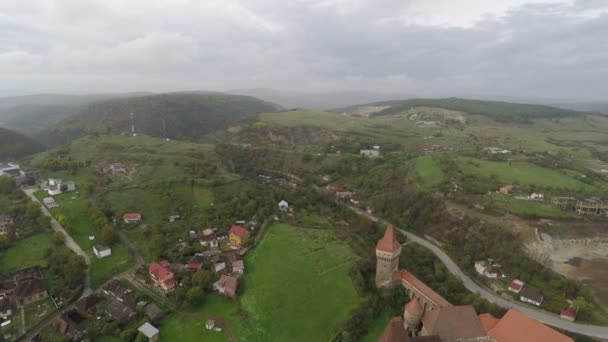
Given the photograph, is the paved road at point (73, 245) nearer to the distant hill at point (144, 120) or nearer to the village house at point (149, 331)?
the village house at point (149, 331)

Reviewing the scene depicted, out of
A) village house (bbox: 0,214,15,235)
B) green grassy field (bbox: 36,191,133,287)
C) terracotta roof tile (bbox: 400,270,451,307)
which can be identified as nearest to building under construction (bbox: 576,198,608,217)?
terracotta roof tile (bbox: 400,270,451,307)

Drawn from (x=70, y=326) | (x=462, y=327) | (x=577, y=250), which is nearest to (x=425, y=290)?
(x=462, y=327)

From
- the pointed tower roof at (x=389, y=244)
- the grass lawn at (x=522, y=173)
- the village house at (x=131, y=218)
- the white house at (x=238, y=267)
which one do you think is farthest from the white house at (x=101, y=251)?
the grass lawn at (x=522, y=173)

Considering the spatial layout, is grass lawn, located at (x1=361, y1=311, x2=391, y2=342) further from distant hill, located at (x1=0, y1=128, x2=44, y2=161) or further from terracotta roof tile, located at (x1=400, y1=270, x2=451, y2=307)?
distant hill, located at (x1=0, y1=128, x2=44, y2=161)

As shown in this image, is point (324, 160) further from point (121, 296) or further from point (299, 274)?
point (121, 296)

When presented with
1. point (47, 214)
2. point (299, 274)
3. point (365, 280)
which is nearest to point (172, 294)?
point (299, 274)
